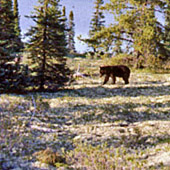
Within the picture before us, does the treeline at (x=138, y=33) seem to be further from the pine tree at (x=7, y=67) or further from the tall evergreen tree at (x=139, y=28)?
the pine tree at (x=7, y=67)

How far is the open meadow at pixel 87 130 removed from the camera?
718 cm

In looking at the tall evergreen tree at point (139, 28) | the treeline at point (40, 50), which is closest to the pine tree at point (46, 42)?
the treeline at point (40, 50)

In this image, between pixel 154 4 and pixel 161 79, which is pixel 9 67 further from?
pixel 154 4

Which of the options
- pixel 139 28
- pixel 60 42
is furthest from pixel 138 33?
pixel 60 42

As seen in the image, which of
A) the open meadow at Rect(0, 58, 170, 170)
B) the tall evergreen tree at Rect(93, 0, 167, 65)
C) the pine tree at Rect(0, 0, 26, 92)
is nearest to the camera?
the open meadow at Rect(0, 58, 170, 170)

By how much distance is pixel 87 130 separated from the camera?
1049cm

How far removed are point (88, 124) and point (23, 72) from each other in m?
8.27

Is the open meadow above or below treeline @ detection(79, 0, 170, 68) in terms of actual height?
below

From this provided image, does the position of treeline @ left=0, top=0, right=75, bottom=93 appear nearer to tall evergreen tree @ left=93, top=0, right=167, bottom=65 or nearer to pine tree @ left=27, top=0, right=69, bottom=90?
pine tree @ left=27, top=0, right=69, bottom=90

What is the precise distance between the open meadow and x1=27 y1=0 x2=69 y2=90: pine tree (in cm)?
164

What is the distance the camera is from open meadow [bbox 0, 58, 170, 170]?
283 inches

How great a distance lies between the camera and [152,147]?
28.4 ft

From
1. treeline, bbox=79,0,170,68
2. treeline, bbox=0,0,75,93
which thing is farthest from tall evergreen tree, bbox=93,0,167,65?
treeline, bbox=0,0,75,93

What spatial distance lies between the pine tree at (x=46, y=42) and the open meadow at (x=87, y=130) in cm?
164
